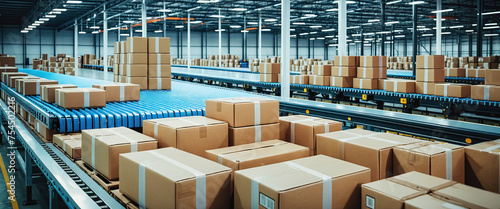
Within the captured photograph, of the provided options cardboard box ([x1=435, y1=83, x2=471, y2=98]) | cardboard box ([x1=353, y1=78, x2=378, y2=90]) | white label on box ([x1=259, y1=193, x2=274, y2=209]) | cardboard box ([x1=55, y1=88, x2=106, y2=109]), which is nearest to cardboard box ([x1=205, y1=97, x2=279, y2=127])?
white label on box ([x1=259, y1=193, x2=274, y2=209])

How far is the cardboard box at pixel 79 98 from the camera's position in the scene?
498 cm

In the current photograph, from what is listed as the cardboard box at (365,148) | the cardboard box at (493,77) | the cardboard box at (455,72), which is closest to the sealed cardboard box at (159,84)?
the cardboard box at (365,148)

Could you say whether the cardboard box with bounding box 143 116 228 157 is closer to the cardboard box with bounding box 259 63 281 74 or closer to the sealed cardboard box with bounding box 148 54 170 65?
the sealed cardboard box with bounding box 148 54 170 65

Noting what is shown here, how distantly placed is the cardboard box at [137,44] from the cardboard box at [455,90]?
231 inches

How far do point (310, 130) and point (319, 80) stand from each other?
21.9ft

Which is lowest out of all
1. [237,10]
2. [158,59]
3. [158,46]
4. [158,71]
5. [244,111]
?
[244,111]

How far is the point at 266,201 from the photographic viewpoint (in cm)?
201

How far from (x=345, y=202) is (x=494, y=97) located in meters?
5.82

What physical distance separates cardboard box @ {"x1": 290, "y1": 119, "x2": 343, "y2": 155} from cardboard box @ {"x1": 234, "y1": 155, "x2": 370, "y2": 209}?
1.14 meters

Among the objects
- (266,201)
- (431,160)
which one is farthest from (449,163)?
(266,201)

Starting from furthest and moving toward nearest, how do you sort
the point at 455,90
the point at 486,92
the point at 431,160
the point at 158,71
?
the point at 158,71 → the point at 455,90 → the point at 486,92 → the point at 431,160

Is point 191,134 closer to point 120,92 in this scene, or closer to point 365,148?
point 365,148

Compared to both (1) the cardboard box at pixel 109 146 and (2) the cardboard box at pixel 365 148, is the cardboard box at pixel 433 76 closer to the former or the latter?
(2) the cardboard box at pixel 365 148

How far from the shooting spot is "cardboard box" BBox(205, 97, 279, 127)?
346 cm
